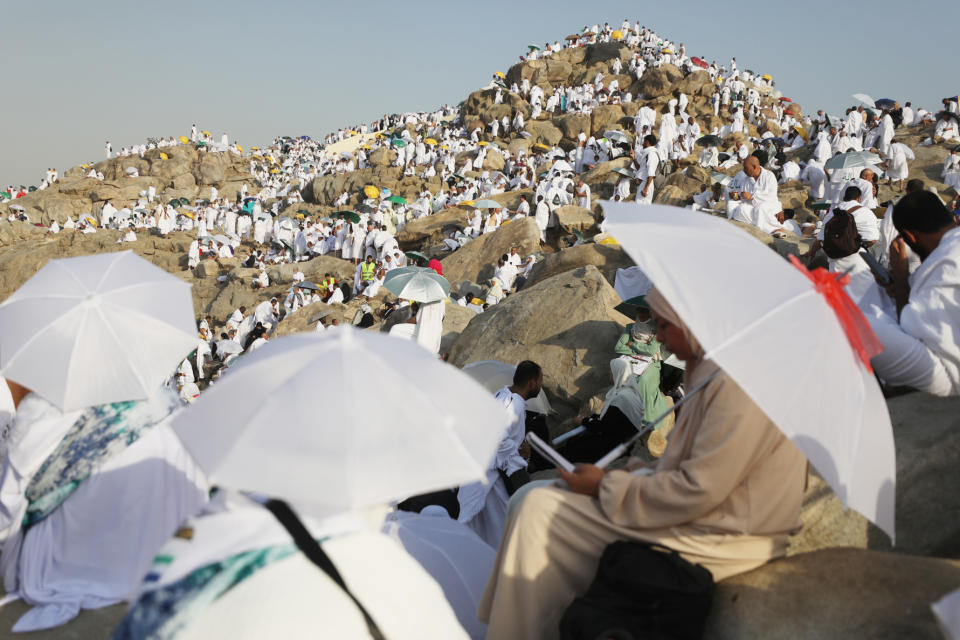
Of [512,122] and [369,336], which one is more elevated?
[369,336]

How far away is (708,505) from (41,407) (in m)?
2.70

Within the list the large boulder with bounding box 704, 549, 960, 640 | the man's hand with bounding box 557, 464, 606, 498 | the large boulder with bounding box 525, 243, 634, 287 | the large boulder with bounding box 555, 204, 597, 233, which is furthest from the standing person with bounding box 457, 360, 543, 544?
the large boulder with bounding box 555, 204, 597, 233

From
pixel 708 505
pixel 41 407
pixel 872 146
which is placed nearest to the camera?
pixel 708 505

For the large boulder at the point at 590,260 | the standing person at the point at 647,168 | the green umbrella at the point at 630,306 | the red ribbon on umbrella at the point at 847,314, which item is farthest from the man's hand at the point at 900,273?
the standing person at the point at 647,168

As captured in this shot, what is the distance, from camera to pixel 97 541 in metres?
2.65

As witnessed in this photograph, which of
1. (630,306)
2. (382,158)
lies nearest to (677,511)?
(630,306)

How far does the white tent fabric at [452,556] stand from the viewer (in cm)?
257

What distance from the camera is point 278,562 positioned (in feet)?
5.32

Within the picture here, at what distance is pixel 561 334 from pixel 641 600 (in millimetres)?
4936

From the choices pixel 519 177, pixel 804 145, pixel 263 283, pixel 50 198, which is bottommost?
pixel 50 198

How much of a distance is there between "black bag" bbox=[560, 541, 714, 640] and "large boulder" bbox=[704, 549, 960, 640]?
174 mm

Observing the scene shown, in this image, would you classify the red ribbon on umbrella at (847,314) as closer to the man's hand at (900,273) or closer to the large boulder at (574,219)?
the man's hand at (900,273)

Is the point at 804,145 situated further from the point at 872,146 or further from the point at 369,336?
the point at 369,336

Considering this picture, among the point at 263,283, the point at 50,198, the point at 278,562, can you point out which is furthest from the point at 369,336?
the point at 50,198
